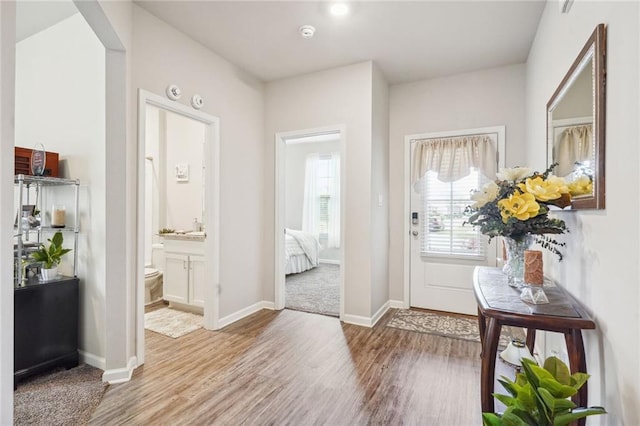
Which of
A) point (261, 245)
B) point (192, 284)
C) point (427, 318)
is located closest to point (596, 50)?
point (427, 318)

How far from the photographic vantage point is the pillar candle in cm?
157

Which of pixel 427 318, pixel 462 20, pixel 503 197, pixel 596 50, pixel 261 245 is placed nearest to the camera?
pixel 596 50

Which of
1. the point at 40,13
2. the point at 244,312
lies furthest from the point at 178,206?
the point at 40,13

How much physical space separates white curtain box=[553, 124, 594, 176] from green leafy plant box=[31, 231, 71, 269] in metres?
3.32

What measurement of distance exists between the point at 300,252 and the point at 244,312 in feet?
8.31

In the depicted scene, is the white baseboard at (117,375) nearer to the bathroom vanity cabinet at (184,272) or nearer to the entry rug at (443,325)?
the bathroom vanity cabinet at (184,272)

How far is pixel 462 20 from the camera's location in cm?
257

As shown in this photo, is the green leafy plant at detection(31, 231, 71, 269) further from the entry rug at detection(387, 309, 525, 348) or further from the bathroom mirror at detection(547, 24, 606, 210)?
the bathroom mirror at detection(547, 24, 606, 210)

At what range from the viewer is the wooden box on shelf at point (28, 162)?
7.47 ft

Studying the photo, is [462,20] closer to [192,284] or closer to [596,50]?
[596,50]

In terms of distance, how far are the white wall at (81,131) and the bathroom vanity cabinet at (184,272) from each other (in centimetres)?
114

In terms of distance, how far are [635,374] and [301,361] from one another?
6.60 ft

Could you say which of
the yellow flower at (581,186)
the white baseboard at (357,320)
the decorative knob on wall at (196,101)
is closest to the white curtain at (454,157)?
the white baseboard at (357,320)

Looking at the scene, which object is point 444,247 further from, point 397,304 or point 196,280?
point 196,280
